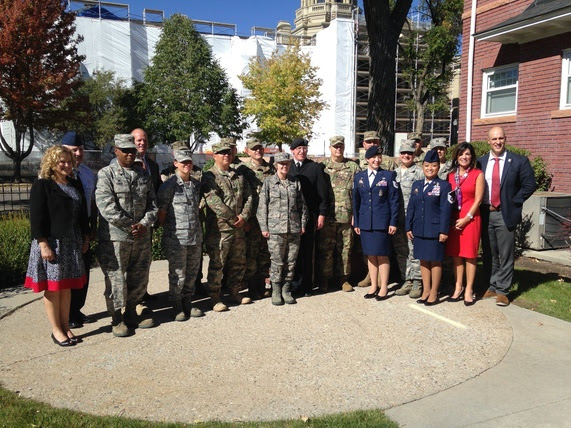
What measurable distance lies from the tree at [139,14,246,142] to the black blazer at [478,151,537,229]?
31125mm

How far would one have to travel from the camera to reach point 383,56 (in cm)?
979

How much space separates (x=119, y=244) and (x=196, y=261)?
3.08 ft

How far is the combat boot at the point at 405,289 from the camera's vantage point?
6.51 m

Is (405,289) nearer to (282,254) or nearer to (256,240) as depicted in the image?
(282,254)

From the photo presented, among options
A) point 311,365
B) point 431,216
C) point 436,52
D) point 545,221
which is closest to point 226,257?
point 311,365

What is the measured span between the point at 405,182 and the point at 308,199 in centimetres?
126

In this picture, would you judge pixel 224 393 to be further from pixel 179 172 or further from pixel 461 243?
pixel 461 243

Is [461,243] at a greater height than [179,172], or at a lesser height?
lesser

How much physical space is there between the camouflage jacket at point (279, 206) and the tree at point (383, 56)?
4555mm

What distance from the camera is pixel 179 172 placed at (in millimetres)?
5547

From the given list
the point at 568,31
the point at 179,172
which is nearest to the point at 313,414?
the point at 179,172

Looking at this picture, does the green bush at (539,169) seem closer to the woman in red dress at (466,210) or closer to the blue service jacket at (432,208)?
the woman in red dress at (466,210)

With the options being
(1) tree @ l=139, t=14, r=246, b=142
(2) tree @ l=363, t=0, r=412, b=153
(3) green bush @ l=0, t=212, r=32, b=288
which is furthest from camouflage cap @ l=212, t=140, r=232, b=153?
(1) tree @ l=139, t=14, r=246, b=142

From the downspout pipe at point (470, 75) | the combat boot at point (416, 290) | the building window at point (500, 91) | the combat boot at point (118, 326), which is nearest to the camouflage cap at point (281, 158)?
the combat boot at point (416, 290)
